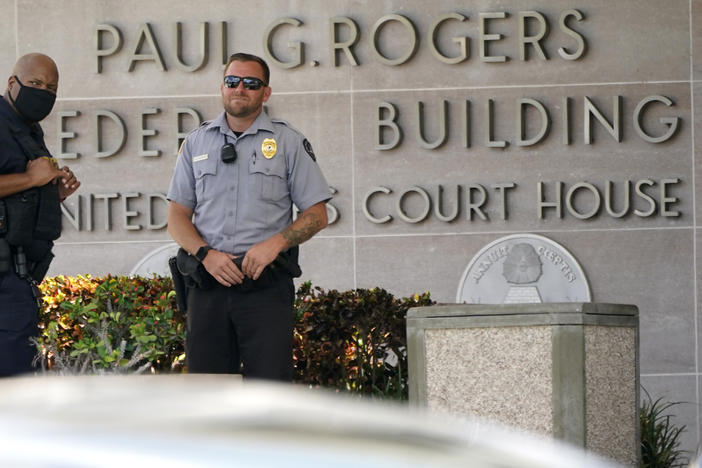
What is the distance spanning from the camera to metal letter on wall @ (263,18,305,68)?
8.93 metres

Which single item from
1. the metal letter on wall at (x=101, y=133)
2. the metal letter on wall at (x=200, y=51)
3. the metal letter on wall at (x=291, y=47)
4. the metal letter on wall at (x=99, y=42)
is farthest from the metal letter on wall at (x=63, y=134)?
the metal letter on wall at (x=291, y=47)

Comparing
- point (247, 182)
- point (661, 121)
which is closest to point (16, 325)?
point (247, 182)

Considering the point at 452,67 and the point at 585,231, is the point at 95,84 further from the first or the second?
the point at 585,231

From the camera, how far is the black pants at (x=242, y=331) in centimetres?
525

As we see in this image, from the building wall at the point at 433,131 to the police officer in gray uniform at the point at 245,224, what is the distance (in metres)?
3.40

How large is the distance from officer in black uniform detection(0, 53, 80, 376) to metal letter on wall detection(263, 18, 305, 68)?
12.0 feet

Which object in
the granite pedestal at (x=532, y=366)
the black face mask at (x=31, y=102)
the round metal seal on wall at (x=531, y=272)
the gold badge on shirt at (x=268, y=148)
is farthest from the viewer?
the round metal seal on wall at (x=531, y=272)

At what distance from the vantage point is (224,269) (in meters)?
5.13

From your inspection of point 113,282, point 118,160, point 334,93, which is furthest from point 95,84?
point 113,282

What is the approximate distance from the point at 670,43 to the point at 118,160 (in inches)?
169

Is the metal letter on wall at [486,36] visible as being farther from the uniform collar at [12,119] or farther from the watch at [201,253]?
the uniform collar at [12,119]

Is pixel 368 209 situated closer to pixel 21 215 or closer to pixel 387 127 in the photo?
pixel 387 127

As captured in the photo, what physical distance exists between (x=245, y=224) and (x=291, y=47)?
3879mm

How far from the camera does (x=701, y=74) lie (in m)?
8.73
